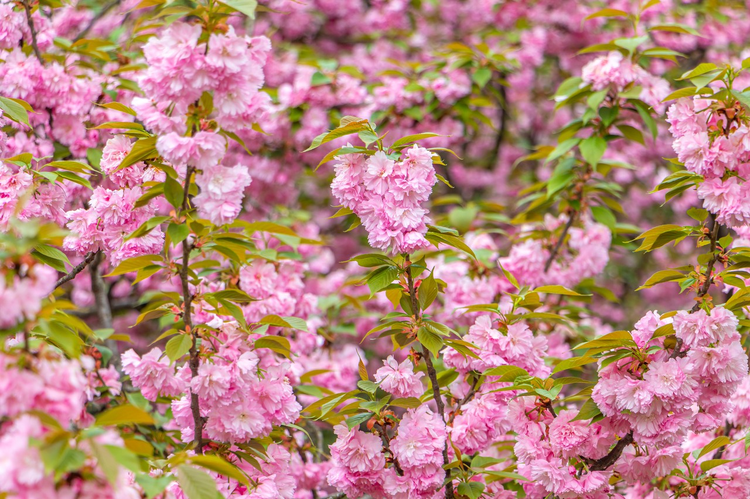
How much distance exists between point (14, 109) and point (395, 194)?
137cm

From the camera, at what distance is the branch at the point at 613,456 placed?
2031mm

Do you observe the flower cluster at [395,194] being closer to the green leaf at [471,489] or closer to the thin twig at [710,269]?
the green leaf at [471,489]

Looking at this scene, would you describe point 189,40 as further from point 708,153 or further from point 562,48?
point 562,48

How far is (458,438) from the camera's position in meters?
2.14

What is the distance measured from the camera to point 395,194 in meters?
1.83

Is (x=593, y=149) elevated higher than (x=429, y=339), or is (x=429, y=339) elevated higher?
(x=593, y=149)

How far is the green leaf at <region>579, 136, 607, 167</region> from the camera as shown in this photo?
116 inches

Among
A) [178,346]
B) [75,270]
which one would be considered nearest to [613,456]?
[178,346]

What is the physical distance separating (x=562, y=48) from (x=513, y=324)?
395 cm

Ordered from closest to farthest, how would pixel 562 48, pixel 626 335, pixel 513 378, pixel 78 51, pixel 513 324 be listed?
pixel 626 335 → pixel 513 378 → pixel 513 324 → pixel 78 51 → pixel 562 48

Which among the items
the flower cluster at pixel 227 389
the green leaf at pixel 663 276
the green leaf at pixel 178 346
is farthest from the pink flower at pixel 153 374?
the green leaf at pixel 663 276

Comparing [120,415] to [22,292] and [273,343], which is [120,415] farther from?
[273,343]

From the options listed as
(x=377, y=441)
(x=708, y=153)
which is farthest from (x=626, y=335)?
(x=377, y=441)

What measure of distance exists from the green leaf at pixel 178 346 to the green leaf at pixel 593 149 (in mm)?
1916
